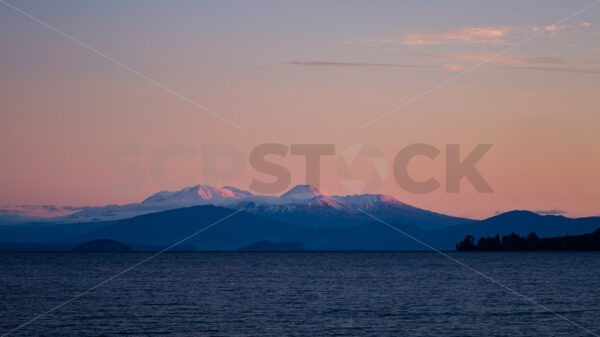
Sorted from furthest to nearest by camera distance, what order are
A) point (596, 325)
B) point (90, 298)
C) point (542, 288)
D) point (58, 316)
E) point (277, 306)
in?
point (542, 288), point (90, 298), point (277, 306), point (58, 316), point (596, 325)

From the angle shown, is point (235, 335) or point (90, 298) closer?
point (235, 335)

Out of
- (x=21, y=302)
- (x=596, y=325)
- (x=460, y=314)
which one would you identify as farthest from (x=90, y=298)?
(x=596, y=325)

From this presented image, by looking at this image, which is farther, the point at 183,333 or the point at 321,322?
the point at 321,322

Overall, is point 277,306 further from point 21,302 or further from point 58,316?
point 21,302

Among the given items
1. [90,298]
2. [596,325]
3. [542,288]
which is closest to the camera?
[596,325]

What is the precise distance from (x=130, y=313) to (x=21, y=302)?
21.2 metres

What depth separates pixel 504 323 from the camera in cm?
6775

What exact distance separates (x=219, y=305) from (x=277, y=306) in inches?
273

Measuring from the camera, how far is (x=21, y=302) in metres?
88.0

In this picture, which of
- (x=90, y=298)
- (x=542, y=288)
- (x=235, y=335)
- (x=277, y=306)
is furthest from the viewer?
(x=542, y=288)

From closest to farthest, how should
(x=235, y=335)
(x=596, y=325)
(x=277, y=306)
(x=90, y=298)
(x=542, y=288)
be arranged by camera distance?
(x=235, y=335) < (x=596, y=325) < (x=277, y=306) < (x=90, y=298) < (x=542, y=288)

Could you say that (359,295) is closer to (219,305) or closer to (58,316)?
(219,305)

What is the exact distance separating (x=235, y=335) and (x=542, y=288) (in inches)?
2577

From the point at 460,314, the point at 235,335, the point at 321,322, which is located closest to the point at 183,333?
the point at 235,335
